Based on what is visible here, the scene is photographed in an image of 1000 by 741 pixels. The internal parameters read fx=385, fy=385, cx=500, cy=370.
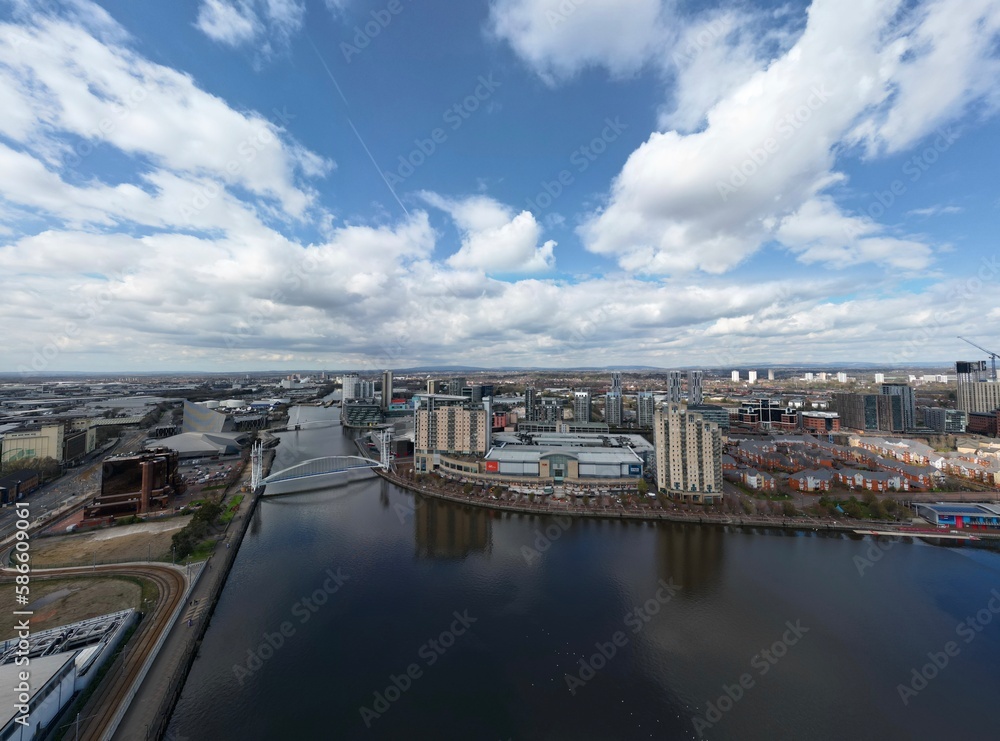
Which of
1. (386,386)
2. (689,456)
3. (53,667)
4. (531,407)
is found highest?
(386,386)

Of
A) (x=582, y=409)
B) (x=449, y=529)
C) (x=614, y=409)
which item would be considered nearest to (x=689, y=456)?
(x=449, y=529)

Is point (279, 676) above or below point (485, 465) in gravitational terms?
below

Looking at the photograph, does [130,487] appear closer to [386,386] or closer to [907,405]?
[386,386]

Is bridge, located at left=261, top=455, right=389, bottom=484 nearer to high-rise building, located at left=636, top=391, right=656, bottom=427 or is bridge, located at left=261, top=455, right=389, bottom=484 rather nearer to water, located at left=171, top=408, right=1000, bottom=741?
water, located at left=171, top=408, right=1000, bottom=741

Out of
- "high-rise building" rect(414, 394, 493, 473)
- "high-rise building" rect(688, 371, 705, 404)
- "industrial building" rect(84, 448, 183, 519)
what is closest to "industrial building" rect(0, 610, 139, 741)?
"industrial building" rect(84, 448, 183, 519)

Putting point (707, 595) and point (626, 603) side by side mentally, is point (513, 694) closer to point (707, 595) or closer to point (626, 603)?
point (626, 603)

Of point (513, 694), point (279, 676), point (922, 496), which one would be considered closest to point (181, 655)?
point (279, 676)

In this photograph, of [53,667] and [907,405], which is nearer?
[53,667]
